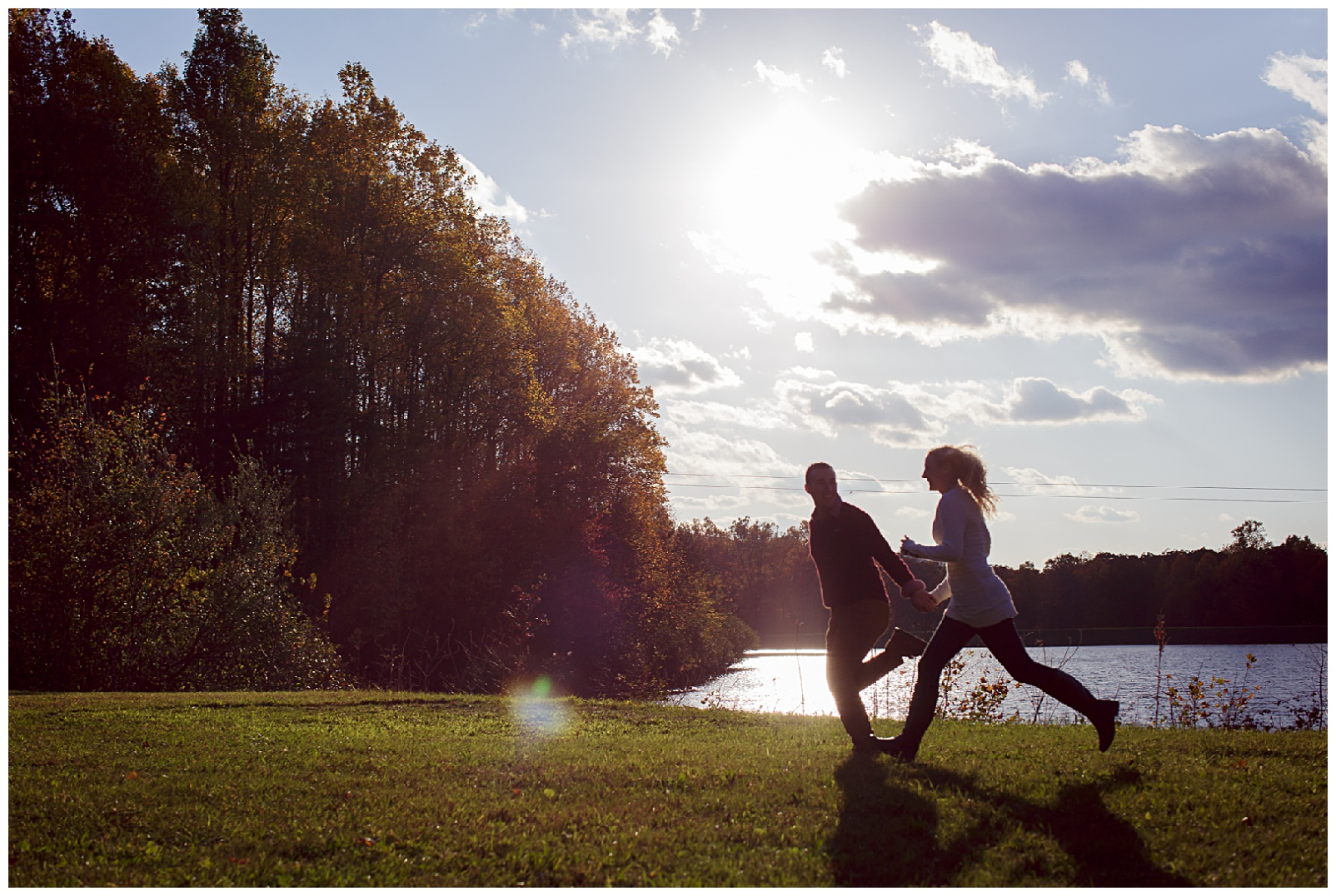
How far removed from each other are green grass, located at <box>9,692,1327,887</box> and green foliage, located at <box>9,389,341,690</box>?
8.56 meters

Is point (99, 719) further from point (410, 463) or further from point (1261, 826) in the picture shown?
point (410, 463)

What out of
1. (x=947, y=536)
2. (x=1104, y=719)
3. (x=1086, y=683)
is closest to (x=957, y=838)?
(x=947, y=536)

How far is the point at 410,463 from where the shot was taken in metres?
29.8

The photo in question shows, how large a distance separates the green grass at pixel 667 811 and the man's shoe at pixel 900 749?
0.33ft

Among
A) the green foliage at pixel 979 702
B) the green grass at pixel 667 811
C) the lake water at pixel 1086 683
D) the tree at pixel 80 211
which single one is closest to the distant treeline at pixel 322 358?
the tree at pixel 80 211

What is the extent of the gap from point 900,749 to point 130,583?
1432 cm

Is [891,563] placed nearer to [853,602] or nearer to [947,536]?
[853,602]

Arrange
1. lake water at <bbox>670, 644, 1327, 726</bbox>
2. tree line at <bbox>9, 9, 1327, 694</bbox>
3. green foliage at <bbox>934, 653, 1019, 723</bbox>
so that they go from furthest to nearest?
tree line at <bbox>9, 9, 1327, 694</bbox> < lake water at <bbox>670, 644, 1327, 726</bbox> < green foliage at <bbox>934, 653, 1019, 723</bbox>

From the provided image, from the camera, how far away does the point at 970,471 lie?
6.72 metres

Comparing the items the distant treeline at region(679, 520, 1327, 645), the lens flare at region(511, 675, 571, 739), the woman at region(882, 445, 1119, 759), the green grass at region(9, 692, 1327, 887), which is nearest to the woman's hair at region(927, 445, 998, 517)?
the woman at region(882, 445, 1119, 759)

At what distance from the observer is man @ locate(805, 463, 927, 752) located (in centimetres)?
719

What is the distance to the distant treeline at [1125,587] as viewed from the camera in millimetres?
46594

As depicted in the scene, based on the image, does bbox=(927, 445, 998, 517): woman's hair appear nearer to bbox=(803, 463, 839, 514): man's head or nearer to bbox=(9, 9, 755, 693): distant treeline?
bbox=(803, 463, 839, 514): man's head

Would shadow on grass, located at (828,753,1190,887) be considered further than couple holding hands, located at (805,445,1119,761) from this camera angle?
No
